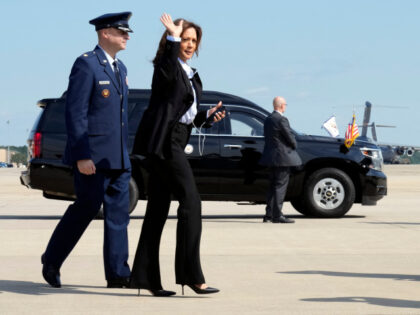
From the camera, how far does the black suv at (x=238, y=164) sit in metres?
14.1

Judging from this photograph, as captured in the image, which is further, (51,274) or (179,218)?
(51,274)

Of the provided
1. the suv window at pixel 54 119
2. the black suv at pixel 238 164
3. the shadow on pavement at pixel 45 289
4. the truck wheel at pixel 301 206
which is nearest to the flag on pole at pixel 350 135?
the black suv at pixel 238 164

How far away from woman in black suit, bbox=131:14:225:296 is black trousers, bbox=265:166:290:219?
7476 mm

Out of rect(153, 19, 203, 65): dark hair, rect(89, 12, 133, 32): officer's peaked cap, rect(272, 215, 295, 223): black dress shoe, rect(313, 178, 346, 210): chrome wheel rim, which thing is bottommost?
rect(272, 215, 295, 223): black dress shoe

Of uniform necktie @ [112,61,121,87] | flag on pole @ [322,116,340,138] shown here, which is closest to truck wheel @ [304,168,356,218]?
uniform necktie @ [112,61,121,87]

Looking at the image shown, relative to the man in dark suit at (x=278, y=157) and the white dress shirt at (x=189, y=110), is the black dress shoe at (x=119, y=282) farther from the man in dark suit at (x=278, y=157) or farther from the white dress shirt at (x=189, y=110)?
the man in dark suit at (x=278, y=157)

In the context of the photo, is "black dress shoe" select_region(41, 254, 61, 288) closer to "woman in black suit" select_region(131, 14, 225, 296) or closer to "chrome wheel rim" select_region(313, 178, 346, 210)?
"woman in black suit" select_region(131, 14, 225, 296)

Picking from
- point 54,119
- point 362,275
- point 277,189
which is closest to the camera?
point 362,275

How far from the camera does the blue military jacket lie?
22.1 feet

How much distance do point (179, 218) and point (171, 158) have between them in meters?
0.38

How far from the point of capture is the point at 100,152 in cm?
679

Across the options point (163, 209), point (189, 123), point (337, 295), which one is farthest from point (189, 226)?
point (337, 295)

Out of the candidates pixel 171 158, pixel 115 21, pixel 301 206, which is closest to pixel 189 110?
pixel 171 158

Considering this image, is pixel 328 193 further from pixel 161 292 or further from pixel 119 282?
pixel 161 292
